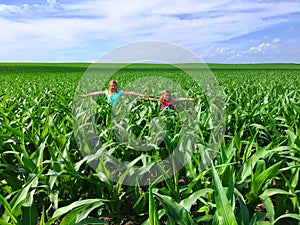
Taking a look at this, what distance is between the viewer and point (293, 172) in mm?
2508

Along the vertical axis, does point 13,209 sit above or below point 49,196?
above

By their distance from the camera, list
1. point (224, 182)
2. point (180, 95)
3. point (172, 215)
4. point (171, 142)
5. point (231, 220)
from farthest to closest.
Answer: point (180, 95) < point (171, 142) < point (224, 182) < point (172, 215) < point (231, 220)

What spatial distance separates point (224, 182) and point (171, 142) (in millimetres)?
907

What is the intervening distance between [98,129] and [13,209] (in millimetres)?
2158

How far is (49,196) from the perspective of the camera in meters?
2.58

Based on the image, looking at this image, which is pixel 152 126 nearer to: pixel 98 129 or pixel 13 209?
pixel 98 129

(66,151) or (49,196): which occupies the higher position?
(66,151)

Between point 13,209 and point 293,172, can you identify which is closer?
point 13,209

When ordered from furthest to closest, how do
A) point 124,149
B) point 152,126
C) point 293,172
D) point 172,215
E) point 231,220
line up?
point 152,126
point 124,149
point 293,172
point 172,215
point 231,220

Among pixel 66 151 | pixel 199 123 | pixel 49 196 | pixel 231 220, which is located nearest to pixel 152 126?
pixel 199 123

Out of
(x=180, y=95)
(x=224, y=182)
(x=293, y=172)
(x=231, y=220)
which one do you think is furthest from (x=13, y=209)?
(x=180, y=95)

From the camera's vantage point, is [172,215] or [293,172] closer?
[172,215]

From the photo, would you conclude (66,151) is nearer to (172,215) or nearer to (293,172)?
(172,215)

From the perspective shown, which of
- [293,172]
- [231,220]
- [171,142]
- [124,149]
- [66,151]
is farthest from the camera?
[124,149]
